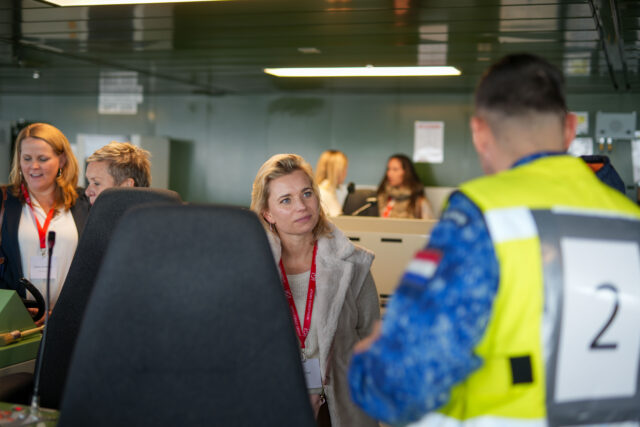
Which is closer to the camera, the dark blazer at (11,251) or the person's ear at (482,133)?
the person's ear at (482,133)

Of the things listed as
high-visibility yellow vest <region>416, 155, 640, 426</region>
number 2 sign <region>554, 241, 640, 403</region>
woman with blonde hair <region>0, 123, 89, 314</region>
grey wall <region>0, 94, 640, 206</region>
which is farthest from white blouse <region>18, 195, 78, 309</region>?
grey wall <region>0, 94, 640, 206</region>

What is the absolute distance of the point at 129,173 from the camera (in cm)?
301

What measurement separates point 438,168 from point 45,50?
499cm

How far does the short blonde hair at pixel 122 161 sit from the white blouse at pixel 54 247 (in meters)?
0.32

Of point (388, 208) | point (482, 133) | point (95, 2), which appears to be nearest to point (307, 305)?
point (482, 133)

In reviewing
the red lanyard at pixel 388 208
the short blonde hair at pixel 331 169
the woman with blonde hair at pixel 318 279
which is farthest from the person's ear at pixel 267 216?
the red lanyard at pixel 388 208

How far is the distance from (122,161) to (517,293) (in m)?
2.21

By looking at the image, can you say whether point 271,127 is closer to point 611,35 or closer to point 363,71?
point 363,71

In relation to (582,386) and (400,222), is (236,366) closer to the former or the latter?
(582,386)

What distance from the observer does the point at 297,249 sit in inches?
99.9

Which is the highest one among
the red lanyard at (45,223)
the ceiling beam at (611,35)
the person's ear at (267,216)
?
the ceiling beam at (611,35)

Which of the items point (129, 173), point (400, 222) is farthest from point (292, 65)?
point (129, 173)

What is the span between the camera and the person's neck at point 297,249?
98.9 inches

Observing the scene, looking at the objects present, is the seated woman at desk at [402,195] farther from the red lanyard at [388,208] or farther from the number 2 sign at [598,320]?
the number 2 sign at [598,320]
